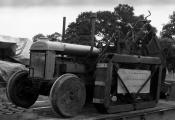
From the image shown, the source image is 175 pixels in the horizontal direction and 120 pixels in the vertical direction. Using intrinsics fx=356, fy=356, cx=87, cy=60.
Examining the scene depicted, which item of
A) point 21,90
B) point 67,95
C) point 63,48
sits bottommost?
point 21,90

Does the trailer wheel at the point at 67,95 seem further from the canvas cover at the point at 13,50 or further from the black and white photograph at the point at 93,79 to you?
the canvas cover at the point at 13,50

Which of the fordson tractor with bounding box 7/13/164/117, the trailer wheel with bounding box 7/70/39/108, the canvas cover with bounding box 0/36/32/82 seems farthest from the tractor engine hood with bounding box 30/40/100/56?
the canvas cover with bounding box 0/36/32/82

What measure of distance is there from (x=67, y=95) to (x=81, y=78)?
2.93ft

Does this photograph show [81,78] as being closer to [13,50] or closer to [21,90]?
[21,90]

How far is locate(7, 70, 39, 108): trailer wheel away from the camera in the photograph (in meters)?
6.98

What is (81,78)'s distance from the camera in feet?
22.7

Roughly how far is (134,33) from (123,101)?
1.48 m

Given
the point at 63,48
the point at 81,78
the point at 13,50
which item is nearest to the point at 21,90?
the point at 81,78

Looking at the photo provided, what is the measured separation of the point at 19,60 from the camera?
16.0 m

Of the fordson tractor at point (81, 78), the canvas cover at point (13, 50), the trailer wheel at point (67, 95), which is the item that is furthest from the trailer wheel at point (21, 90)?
the canvas cover at point (13, 50)

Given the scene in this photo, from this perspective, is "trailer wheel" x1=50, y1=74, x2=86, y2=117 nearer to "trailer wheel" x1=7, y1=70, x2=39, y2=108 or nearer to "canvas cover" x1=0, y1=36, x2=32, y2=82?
"trailer wheel" x1=7, y1=70, x2=39, y2=108

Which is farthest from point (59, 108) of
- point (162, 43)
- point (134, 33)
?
point (162, 43)

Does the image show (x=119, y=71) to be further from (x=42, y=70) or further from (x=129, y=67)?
(x=42, y=70)

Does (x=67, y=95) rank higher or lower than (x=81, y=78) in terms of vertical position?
lower
